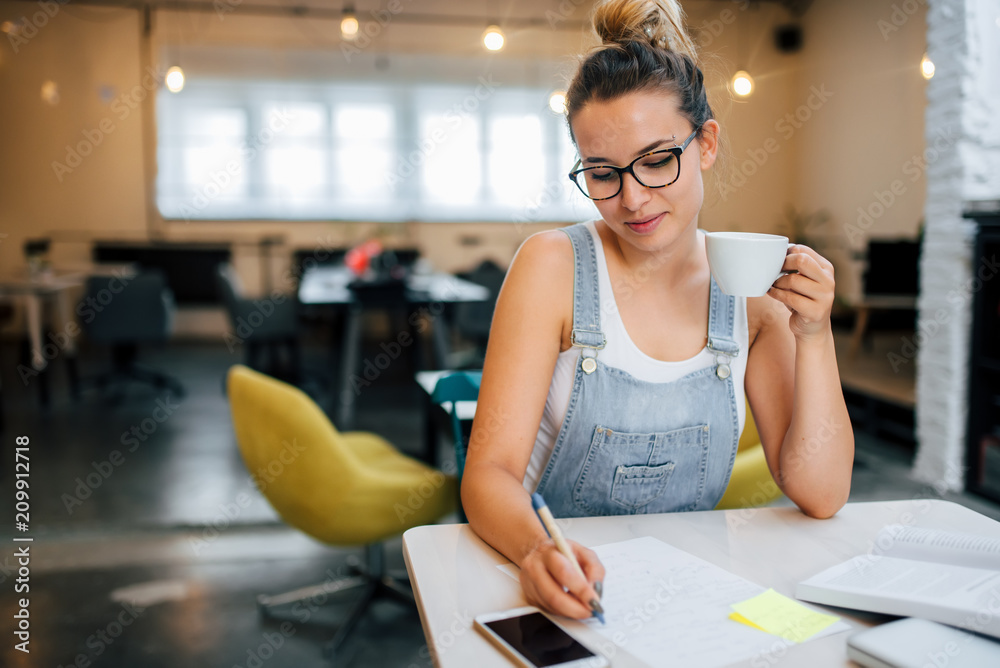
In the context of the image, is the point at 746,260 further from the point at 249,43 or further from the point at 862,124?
the point at 249,43

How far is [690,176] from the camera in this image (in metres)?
1.11

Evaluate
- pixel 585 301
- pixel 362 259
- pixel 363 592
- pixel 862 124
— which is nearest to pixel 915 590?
pixel 585 301

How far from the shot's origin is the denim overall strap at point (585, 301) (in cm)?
117

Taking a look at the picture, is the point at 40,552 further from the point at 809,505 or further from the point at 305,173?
the point at 305,173

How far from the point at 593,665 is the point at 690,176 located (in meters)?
0.72

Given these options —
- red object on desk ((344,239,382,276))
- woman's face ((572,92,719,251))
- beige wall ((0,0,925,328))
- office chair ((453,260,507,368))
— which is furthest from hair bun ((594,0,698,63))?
beige wall ((0,0,925,328))

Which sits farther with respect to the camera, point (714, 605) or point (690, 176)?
point (690, 176)

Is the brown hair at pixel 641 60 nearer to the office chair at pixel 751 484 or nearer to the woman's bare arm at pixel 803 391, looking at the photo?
the woman's bare arm at pixel 803 391

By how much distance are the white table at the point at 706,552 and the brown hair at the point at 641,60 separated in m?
0.61

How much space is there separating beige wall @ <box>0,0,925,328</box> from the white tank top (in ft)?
21.5

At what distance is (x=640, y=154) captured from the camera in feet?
3.54

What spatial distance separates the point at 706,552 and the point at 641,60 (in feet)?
2.36

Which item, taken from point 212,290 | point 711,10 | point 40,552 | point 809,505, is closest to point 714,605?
point 809,505

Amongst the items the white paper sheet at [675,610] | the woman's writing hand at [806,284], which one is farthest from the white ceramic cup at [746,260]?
the white paper sheet at [675,610]
